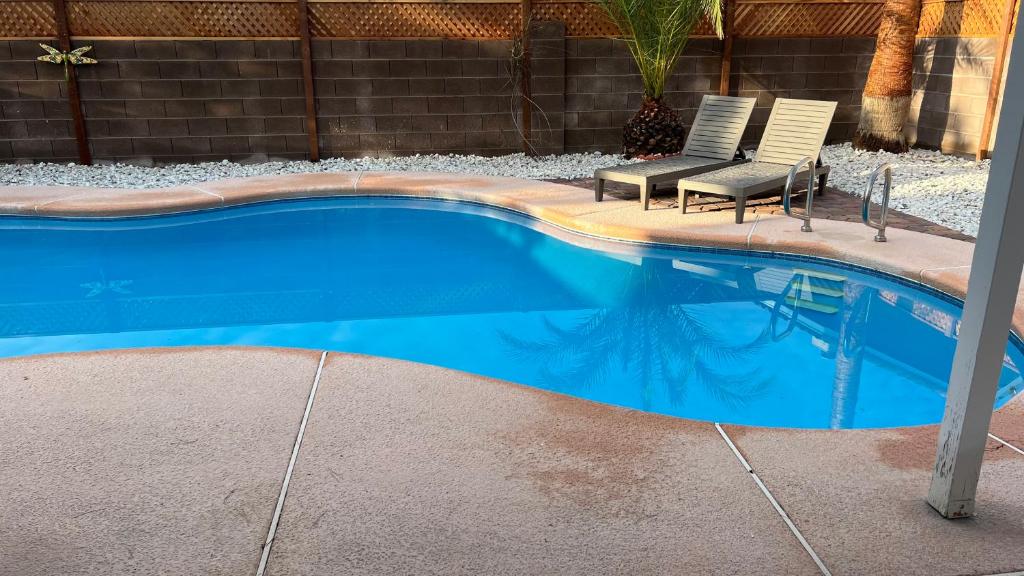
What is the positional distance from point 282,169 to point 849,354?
7.15 meters

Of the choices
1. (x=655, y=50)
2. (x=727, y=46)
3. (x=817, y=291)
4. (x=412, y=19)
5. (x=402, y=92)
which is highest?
(x=412, y=19)

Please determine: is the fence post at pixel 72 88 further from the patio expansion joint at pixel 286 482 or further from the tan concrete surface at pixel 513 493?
the tan concrete surface at pixel 513 493

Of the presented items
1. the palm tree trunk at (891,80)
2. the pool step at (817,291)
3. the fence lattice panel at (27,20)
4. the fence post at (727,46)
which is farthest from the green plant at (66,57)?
the palm tree trunk at (891,80)

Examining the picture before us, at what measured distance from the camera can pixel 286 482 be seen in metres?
2.67

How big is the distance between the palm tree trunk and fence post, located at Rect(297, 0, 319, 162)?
7028 millimetres

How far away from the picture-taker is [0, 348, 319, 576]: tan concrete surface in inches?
90.5

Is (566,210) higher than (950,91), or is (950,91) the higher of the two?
(950,91)

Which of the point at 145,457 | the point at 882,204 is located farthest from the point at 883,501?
the point at 882,204

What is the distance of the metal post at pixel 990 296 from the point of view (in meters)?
1.91

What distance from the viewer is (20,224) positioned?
7.33 m

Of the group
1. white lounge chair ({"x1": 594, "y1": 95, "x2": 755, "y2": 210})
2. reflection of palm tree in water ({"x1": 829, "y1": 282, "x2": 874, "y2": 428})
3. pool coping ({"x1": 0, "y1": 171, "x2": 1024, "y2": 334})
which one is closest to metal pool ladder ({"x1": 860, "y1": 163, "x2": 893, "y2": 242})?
pool coping ({"x1": 0, "y1": 171, "x2": 1024, "y2": 334})

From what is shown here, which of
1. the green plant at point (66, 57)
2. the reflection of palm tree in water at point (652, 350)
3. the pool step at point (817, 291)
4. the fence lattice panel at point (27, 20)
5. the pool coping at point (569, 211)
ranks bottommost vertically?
the reflection of palm tree in water at point (652, 350)

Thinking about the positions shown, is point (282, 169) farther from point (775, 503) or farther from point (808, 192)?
point (775, 503)

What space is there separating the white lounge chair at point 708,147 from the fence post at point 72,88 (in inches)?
251
